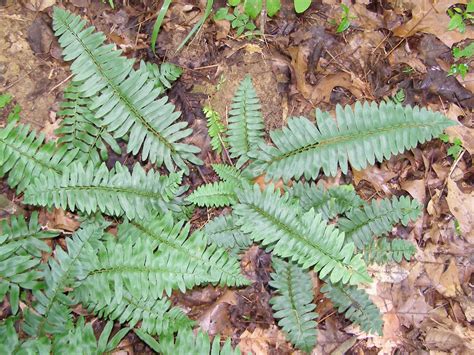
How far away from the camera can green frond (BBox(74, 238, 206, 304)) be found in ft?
11.7

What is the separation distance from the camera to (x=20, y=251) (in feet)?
12.6

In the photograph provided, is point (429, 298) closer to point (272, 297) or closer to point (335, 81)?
point (272, 297)

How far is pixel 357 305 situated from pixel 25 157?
2903 millimetres

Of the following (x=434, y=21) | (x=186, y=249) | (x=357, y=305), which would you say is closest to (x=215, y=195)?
(x=186, y=249)

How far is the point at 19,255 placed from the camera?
12.3 ft

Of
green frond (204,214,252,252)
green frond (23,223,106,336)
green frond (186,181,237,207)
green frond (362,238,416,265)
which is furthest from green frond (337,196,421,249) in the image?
green frond (23,223,106,336)

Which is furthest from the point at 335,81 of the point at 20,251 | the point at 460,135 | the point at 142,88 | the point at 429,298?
the point at 20,251

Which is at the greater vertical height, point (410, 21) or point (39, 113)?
point (39, 113)

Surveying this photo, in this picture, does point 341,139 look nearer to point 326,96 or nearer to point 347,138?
point 347,138

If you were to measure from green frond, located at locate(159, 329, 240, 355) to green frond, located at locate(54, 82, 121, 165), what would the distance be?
60.8 inches

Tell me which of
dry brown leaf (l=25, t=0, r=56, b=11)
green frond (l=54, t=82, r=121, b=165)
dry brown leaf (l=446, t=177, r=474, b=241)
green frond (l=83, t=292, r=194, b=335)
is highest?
dry brown leaf (l=25, t=0, r=56, b=11)

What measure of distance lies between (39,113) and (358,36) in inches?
125

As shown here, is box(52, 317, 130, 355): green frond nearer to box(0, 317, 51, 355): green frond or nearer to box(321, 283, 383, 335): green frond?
box(0, 317, 51, 355): green frond

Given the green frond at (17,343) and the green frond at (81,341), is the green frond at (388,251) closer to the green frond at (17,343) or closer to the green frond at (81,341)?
the green frond at (81,341)
